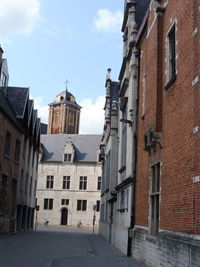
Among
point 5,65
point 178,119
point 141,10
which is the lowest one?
point 178,119

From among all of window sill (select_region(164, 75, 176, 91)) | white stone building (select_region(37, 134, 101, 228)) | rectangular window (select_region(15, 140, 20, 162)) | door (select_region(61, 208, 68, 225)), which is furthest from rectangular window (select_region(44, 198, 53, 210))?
window sill (select_region(164, 75, 176, 91))

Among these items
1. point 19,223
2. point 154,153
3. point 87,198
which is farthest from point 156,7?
point 87,198

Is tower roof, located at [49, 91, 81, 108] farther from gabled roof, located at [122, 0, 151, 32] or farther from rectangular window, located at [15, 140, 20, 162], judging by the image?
gabled roof, located at [122, 0, 151, 32]

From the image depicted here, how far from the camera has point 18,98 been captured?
32625mm

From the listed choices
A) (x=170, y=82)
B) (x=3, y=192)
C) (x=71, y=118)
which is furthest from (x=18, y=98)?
(x=71, y=118)

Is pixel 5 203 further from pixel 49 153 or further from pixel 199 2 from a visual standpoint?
pixel 49 153

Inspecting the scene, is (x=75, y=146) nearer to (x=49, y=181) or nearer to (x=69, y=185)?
(x=69, y=185)

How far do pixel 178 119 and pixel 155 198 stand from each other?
3.31 m

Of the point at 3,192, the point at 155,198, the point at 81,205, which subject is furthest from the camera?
the point at 81,205

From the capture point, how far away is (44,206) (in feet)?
199

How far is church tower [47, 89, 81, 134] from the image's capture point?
310 feet

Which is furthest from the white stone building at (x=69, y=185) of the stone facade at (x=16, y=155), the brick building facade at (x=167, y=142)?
the brick building facade at (x=167, y=142)

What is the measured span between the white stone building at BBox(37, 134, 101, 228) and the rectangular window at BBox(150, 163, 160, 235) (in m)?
47.6

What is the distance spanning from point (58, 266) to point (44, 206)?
4931 centimetres
